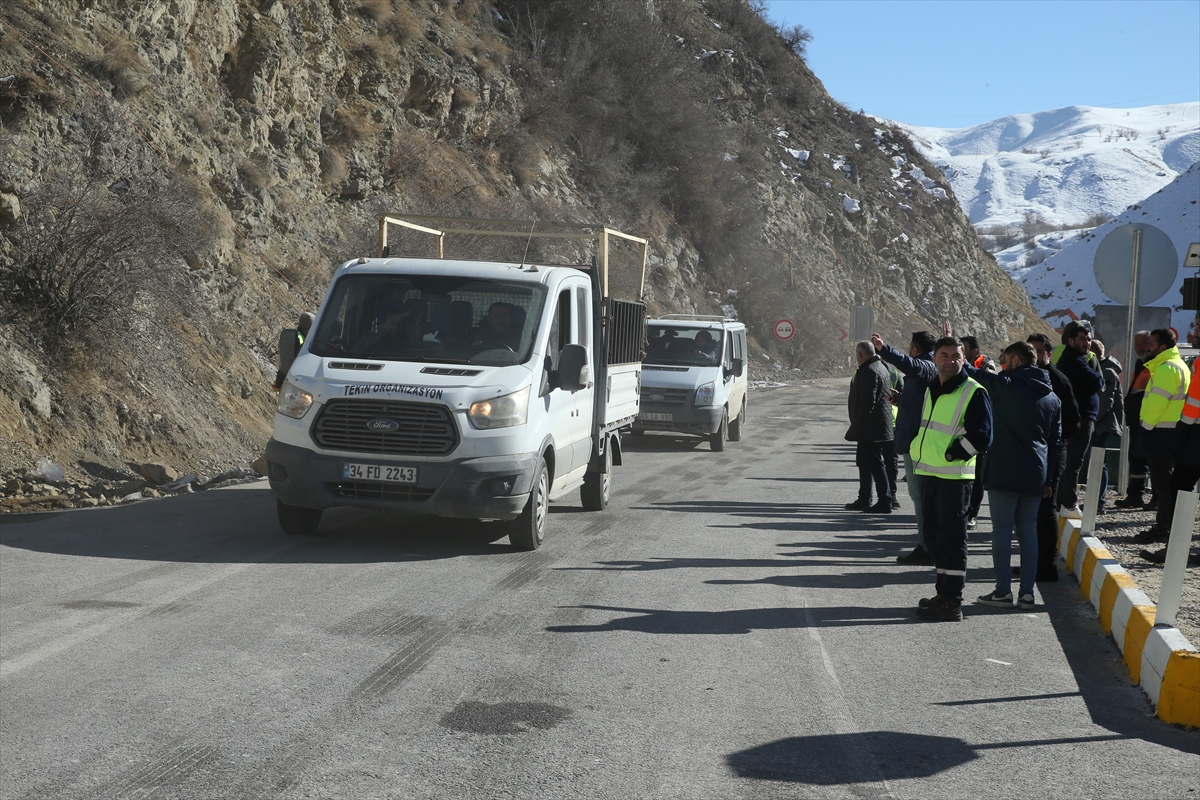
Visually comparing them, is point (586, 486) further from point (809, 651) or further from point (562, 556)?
point (809, 651)

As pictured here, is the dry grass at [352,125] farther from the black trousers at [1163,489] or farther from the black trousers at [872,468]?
the black trousers at [1163,489]

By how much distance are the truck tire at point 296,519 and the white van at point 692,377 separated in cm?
959

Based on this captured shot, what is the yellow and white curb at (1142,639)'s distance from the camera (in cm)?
534

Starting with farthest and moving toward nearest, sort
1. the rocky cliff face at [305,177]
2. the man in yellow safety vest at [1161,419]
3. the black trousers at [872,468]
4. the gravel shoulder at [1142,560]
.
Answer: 1. the rocky cliff face at [305,177]
2. the black trousers at [872,468]
3. the man in yellow safety vest at [1161,419]
4. the gravel shoulder at [1142,560]

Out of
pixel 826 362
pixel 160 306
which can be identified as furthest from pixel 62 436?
pixel 826 362

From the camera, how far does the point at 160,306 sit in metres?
16.7

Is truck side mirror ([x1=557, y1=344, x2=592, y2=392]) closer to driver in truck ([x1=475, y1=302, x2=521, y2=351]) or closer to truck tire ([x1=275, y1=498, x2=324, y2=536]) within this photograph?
driver in truck ([x1=475, y1=302, x2=521, y2=351])

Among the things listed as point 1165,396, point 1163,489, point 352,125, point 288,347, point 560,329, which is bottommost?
point 1163,489

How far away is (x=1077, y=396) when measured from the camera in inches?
385

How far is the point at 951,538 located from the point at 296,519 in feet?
17.0

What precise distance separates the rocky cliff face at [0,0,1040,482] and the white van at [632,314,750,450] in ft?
20.1

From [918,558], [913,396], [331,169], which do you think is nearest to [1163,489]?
[913,396]

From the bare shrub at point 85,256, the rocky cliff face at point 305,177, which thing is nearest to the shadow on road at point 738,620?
the rocky cliff face at point 305,177

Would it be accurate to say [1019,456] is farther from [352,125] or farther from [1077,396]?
[352,125]
